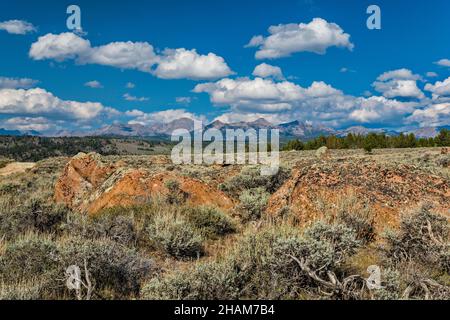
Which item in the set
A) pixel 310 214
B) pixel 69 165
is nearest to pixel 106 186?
pixel 69 165

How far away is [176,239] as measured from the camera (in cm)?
752

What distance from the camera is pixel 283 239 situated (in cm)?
579

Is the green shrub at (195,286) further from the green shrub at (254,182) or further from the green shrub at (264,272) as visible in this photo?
the green shrub at (254,182)

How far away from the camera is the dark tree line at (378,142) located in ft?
323

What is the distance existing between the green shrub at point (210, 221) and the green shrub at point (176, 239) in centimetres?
95

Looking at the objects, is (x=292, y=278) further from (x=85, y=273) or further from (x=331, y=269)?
(x=85, y=273)

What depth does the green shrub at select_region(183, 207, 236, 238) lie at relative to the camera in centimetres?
902

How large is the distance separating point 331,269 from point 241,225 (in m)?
4.59

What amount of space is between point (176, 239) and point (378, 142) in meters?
102

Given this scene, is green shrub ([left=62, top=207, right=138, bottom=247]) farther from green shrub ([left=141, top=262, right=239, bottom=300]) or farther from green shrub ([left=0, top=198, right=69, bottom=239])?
green shrub ([left=141, top=262, right=239, bottom=300])

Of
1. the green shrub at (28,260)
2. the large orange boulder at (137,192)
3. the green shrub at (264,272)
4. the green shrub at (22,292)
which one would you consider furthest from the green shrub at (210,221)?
the green shrub at (22,292)

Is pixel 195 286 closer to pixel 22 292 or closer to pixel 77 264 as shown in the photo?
pixel 77 264

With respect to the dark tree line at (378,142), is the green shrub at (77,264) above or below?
below
